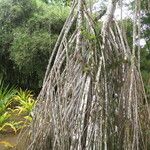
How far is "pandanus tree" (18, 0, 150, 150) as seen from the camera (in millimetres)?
3580

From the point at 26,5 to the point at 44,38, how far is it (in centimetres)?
132

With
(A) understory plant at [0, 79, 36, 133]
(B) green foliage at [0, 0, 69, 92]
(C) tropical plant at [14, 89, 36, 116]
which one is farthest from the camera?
(B) green foliage at [0, 0, 69, 92]

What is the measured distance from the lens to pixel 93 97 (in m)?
3.60

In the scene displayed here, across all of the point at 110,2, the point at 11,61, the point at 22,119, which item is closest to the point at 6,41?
the point at 11,61

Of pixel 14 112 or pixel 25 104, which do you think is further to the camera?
pixel 14 112

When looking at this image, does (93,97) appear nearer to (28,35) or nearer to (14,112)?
(14,112)

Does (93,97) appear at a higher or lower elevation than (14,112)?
higher

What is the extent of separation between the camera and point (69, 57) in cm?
392

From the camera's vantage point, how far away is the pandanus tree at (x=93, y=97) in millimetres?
3580

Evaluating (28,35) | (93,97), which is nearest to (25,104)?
(28,35)

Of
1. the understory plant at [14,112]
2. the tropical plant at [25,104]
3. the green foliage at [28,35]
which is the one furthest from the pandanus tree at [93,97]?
the green foliage at [28,35]

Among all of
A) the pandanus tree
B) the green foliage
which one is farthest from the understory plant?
the pandanus tree

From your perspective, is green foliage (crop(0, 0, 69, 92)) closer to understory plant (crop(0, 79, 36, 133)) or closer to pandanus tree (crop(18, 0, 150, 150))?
understory plant (crop(0, 79, 36, 133))

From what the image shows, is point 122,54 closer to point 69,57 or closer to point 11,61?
point 69,57
